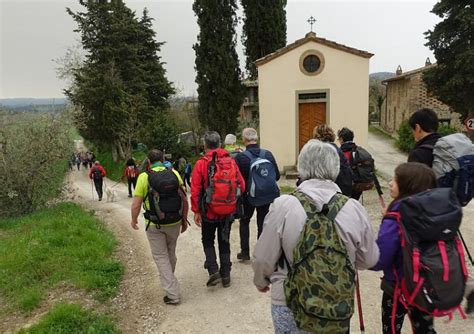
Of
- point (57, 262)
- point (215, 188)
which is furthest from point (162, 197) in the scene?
point (57, 262)

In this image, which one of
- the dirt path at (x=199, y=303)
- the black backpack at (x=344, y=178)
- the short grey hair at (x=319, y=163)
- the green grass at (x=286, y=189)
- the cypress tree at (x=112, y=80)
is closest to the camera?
the short grey hair at (x=319, y=163)

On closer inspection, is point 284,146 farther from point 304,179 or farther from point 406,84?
point 406,84

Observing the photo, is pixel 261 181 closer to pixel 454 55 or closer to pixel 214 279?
pixel 214 279

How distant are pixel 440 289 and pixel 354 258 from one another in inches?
21.5

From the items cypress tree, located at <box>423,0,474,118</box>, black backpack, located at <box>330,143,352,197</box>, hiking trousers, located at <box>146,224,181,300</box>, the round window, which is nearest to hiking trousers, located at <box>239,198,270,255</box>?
black backpack, located at <box>330,143,352,197</box>

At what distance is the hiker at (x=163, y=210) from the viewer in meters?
4.52

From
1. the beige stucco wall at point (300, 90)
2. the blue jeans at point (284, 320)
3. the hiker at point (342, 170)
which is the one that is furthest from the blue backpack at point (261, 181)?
the beige stucco wall at point (300, 90)

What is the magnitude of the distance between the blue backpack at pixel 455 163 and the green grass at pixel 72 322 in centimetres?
385

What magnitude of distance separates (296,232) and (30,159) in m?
12.0

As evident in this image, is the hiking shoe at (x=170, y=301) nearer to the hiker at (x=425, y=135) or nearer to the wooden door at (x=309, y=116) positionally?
the hiker at (x=425, y=135)

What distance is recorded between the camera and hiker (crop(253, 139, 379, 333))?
2.13m

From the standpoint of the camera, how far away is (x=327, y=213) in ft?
7.22

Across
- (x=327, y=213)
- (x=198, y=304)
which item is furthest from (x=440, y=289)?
(x=198, y=304)

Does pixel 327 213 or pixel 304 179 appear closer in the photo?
pixel 327 213
